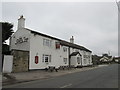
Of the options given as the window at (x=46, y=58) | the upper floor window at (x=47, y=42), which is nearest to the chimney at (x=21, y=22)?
the upper floor window at (x=47, y=42)

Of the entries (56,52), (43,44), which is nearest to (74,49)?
(56,52)

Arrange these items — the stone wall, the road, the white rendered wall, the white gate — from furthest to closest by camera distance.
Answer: the white rendered wall, the stone wall, the white gate, the road

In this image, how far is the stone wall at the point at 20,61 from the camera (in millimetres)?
25609

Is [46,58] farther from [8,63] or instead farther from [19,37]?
[8,63]

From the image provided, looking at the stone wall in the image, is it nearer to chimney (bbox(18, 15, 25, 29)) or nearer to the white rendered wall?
the white rendered wall

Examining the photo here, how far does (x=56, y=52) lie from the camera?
3597cm

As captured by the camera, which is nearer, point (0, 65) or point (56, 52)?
point (0, 65)

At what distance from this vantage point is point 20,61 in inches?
1048

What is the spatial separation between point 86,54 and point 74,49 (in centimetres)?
998

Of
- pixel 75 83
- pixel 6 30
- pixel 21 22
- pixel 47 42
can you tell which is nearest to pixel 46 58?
pixel 47 42

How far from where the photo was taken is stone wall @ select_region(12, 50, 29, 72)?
25.6 meters

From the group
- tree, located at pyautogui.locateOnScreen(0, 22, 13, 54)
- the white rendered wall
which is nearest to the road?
the white rendered wall

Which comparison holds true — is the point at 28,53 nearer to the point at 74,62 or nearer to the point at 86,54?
the point at 74,62

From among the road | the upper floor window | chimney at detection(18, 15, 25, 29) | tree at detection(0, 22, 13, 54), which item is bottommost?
the road
